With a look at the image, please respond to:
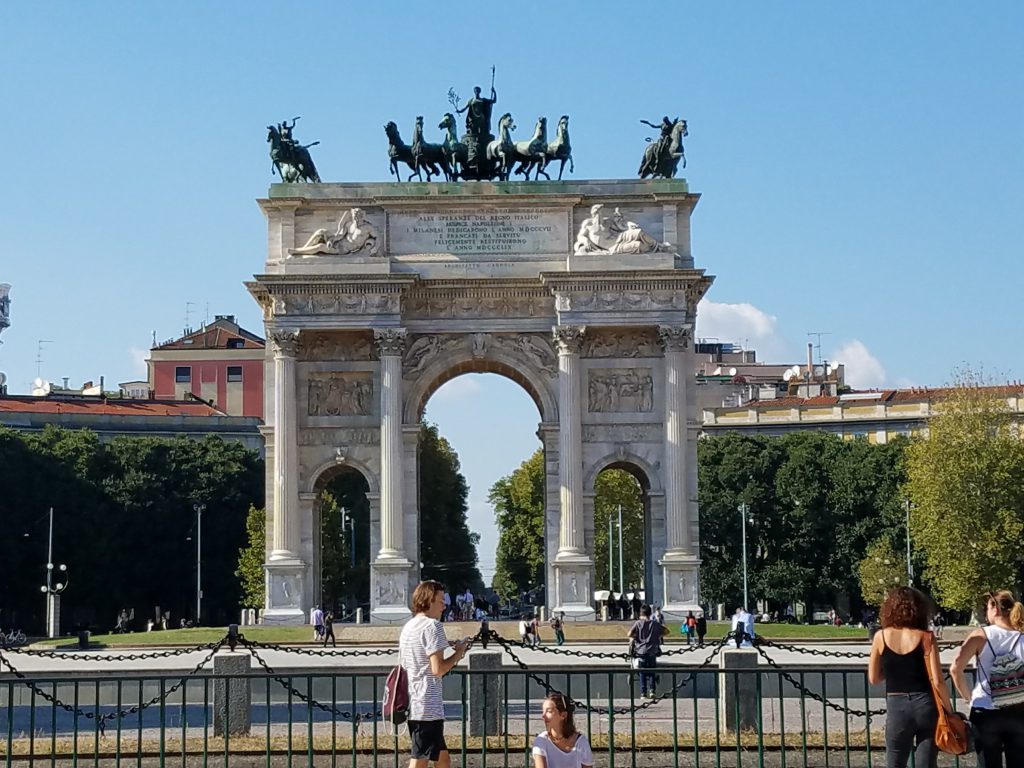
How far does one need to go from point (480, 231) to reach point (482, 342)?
11.3 ft

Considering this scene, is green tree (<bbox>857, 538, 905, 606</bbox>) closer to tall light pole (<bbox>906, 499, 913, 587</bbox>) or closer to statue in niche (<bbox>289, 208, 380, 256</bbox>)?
tall light pole (<bbox>906, 499, 913, 587</bbox>)

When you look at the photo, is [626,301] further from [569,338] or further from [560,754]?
[560,754]

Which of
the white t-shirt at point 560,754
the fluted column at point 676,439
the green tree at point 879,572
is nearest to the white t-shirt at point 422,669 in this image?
the white t-shirt at point 560,754

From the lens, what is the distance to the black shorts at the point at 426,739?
16.9 meters

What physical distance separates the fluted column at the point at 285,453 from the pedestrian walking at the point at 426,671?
40.6 metres

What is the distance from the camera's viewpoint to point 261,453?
111812 mm

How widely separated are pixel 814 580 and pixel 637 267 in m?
Answer: 35.4

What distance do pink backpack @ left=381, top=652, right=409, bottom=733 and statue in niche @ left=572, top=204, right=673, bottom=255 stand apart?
41.0 metres

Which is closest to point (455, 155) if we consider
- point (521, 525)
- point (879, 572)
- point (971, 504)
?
point (971, 504)

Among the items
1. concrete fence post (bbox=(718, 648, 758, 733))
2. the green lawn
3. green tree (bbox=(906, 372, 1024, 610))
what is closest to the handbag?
concrete fence post (bbox=(718, 648, 758, 733))

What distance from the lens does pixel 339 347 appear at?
58.4 metres

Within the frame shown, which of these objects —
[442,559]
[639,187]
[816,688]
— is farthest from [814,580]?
[816,688]

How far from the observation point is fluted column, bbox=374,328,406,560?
57.2 meters

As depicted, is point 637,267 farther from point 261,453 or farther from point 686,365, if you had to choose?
point 261,453
